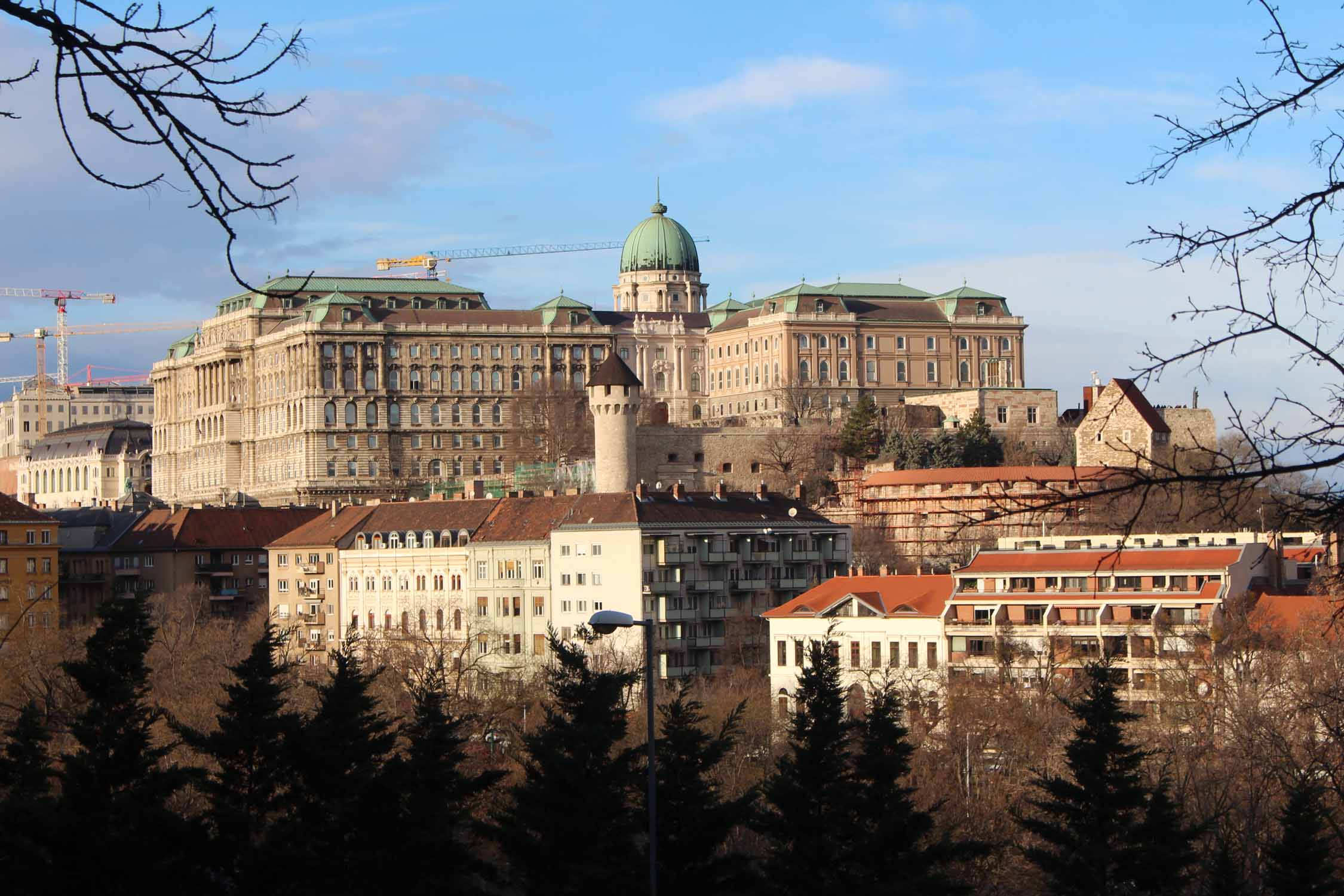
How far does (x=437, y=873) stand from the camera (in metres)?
34.4

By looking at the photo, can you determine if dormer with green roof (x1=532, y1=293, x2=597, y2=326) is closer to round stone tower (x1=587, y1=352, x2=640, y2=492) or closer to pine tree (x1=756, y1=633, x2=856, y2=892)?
round stone tower (x1=587, y1=352, x2=640, y2=492)

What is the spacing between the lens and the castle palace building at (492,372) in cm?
16375

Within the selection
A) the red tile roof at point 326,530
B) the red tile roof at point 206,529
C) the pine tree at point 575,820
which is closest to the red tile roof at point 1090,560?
the pine tree at point 575,820

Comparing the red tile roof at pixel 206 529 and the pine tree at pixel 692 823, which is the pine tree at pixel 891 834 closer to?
the pine tree at pixel 692 823

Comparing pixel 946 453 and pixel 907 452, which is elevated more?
pixel 907 452

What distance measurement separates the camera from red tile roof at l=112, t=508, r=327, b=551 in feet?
378

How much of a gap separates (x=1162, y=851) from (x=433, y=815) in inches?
538

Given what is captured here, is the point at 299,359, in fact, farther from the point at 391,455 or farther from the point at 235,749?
the point at 235,749

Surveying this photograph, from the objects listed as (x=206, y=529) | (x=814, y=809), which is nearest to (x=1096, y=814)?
(x=814, y=809)

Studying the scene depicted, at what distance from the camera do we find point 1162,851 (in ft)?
126

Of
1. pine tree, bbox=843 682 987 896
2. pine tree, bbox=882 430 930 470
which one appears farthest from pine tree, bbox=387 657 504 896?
pine tree, bbox=882 430 930 470

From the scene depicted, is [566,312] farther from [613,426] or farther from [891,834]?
[891,834]

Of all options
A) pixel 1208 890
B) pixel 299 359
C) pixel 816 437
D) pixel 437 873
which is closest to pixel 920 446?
pixel 816 437

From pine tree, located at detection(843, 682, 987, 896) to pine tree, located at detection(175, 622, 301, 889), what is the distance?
1036 cm
